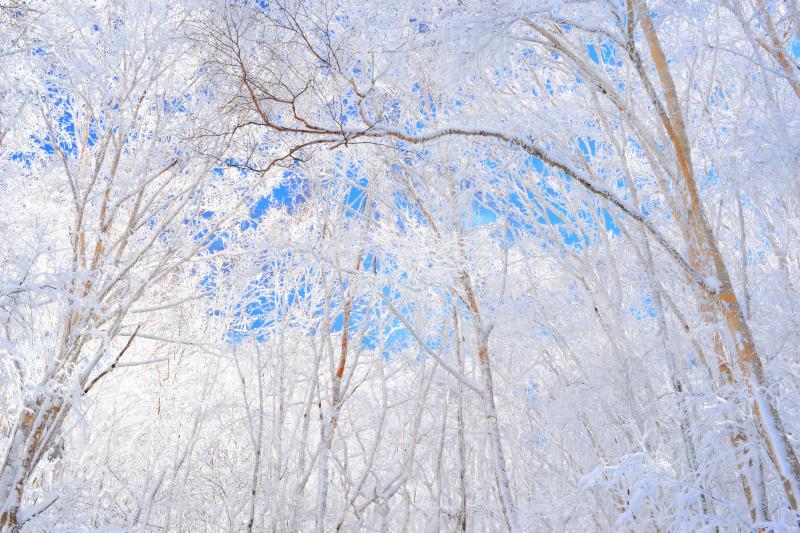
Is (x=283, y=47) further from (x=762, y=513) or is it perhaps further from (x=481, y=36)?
(x=762, y=513)

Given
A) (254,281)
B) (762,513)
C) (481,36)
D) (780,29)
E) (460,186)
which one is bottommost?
(762,513)

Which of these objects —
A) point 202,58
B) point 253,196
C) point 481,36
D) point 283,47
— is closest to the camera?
point 481,36

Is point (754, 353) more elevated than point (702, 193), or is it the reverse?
point (702, 193)

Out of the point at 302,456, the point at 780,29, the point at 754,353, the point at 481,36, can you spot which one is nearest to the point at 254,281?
the point at 302,456

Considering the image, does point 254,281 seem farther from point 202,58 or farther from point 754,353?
point 754,353

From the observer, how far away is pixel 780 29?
17.0 ft

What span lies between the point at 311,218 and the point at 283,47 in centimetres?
324

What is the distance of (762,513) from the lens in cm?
296

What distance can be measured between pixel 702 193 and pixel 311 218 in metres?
5.05

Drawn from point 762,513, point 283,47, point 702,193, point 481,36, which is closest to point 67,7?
point 283,47

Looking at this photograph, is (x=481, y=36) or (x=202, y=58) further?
(x=202, y=58)

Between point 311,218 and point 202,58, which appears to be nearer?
point 202,58

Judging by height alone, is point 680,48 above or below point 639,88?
below

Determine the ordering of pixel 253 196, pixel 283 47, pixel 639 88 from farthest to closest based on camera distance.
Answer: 1. pixel 253 196
2. pixel 639 88
3. pixel 283 47
